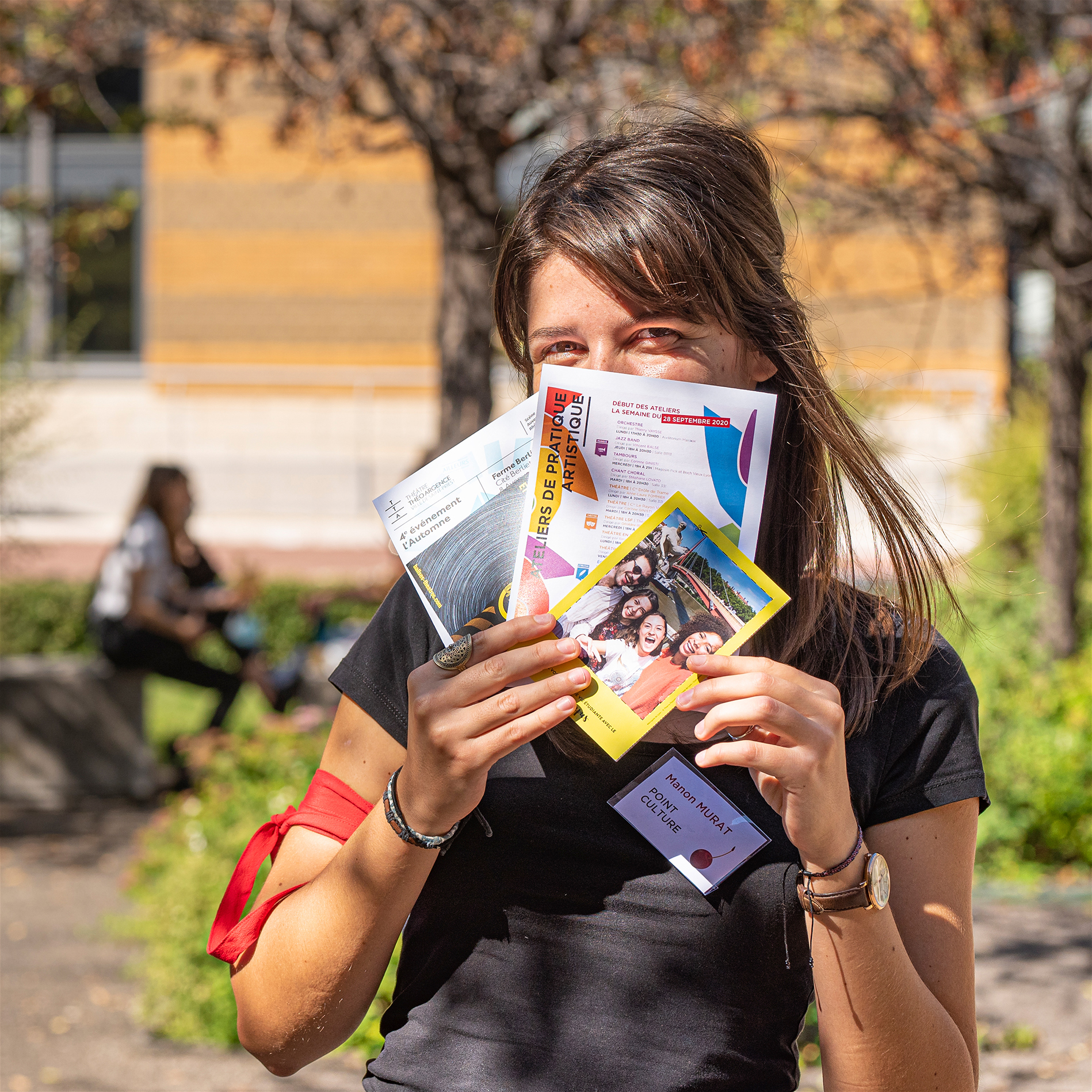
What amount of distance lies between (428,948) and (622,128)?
1165mm

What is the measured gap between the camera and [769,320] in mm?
1503

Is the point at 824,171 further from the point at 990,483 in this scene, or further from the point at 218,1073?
the point at 218,1073

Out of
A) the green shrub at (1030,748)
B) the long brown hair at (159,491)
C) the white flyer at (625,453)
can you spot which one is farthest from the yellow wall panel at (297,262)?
the white flyer at (625,453)

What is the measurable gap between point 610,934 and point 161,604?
5.95m

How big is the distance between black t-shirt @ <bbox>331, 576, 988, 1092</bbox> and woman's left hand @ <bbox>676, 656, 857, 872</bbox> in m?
0.13

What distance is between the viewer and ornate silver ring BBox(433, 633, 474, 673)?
1.27 m

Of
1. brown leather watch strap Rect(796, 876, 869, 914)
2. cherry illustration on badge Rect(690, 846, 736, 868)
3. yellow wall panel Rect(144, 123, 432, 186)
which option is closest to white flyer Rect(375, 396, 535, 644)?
cherry illustration on badge Rect(690, 846, 736, 868)

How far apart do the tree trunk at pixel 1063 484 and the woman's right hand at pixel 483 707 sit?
625cm

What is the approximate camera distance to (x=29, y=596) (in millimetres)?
10156

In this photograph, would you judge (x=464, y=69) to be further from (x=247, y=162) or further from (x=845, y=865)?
(x=247, y=162)

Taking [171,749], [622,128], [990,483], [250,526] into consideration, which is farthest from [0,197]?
[250,526]

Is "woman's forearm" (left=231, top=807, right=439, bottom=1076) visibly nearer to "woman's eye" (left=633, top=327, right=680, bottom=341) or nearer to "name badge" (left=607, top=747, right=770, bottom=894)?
"name badge" (left=607, top=747, right=770, bottom=894)

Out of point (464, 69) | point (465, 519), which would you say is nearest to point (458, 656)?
point (465, 519)

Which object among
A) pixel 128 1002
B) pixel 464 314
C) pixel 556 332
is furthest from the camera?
pixel 464 314
